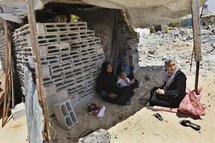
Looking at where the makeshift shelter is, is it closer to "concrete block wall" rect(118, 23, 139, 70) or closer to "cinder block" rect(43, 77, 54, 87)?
"cinder block" rect(43, 77, 54, 87)

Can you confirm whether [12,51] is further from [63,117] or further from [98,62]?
[63,117]

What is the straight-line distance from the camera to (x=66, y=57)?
483cm

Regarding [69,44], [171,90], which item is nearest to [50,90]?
[69,44]

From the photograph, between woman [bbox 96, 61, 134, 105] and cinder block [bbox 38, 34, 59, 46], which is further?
woman [bbox 96, 61, 134, 105]

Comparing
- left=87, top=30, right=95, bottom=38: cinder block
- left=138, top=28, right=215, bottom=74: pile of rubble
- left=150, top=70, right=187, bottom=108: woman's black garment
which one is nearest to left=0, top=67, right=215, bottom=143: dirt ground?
left=150, top=70, right=187, bottom=108: woman's black garment

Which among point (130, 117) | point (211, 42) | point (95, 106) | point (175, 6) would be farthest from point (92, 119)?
point (211, 42)

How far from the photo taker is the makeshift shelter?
166 inches

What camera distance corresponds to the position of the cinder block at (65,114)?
4355 mm

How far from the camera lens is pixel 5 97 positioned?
5633mm

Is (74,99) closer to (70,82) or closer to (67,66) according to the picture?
(70,82)

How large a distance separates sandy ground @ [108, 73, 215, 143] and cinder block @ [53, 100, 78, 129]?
0.69 m

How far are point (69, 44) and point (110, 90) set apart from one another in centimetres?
133

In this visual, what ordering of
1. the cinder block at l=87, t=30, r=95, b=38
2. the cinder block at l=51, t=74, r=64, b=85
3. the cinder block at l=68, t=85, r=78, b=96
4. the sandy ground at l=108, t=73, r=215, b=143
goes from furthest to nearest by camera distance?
the cinder block at l=87, t=30, r=95, b=38 → the cinder block at l=68, t=85, r=78, b=96 → the cinder block at l=51, t=74, r=64, b=85 → the sandy ground at l=108, t=73, r=215, b=143

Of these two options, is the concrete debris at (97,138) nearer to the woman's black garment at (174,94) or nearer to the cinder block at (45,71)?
the cinder block at (45,71)
